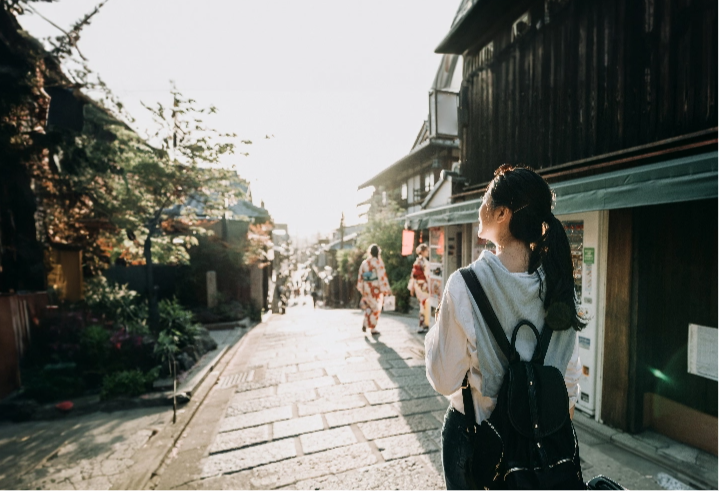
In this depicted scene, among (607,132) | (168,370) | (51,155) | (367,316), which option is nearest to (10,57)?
(51,155)

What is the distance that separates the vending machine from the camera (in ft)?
13.6

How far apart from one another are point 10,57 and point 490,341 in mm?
8753

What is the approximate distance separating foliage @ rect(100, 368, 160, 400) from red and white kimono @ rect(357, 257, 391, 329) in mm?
4609

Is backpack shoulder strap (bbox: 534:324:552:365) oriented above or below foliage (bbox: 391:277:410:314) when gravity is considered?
above

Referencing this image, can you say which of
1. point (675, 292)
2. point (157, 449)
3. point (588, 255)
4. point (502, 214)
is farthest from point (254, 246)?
point (502, 214)

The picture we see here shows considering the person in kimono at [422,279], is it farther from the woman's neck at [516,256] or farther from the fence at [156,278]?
the fence at [156,278]

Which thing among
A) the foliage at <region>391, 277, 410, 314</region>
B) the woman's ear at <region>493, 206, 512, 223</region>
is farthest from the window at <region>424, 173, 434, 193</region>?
the woman's ear at <region>493, 206, 512, 223</region>

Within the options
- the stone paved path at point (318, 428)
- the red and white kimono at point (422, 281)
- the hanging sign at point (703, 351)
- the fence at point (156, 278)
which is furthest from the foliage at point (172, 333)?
the hanging sign at point (703, 351)

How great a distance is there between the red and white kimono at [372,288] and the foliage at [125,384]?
15.1 feet

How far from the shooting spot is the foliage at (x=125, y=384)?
539cm

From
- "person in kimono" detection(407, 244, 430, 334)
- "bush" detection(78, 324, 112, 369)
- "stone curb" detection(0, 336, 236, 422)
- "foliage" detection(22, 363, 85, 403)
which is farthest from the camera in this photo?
"person in kimono" detection(407, 244, 430, 334)

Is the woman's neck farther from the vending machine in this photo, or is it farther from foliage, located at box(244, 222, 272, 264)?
foliage, located at box(244, 222, 272, 264)

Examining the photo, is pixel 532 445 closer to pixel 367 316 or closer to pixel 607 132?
pixel 607 132

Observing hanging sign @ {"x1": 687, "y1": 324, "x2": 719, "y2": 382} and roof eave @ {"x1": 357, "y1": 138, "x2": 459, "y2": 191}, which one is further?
roof eave @ {"x1": 357, "y1": 138, "x2": 459, "y2": 191}
